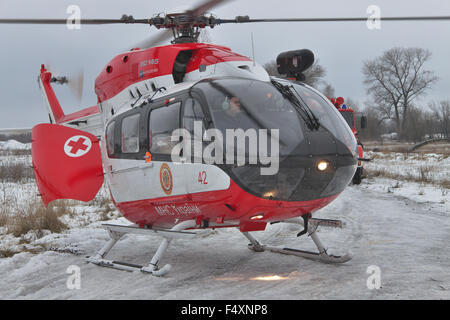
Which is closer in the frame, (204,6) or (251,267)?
(204,6)

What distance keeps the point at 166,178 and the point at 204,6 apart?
91.7 inches

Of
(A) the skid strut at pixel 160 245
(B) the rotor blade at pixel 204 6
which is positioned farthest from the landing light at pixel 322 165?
(B) the rotor blade at pixel 204 6

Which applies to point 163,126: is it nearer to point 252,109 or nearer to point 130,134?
point 130,134

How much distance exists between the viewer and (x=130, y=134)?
6352 millimetres

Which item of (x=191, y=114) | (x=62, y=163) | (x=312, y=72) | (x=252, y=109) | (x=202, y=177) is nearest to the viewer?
(x=252, y=109)

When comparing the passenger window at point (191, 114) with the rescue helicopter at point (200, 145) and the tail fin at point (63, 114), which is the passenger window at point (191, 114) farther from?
the tail fin at point (63, 114)

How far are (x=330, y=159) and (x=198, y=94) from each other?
170 centimetres

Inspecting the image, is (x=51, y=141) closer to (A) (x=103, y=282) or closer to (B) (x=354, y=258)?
(A) (x=103, y=282)

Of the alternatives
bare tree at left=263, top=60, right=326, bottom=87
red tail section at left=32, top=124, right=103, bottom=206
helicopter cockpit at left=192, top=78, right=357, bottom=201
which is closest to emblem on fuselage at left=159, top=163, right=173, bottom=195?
helicopter cockpit at left=192, top=78, right=357, bottom=201

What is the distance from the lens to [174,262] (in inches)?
258

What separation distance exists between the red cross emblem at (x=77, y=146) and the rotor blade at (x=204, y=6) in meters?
2.56

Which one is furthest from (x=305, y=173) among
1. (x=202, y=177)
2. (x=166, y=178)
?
(x=166, y=178)

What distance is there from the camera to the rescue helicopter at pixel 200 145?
480 cm
